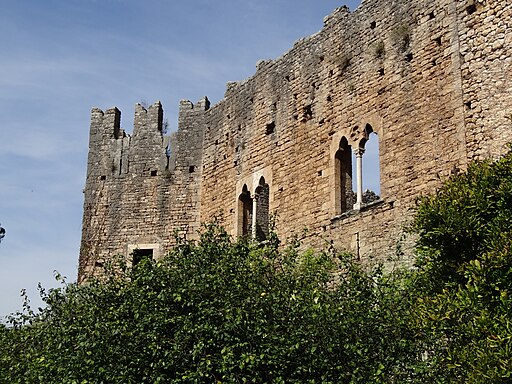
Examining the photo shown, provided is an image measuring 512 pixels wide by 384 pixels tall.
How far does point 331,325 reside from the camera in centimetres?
828

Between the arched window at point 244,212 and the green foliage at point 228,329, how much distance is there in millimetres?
6315

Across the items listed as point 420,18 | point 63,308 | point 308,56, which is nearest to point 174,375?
point 63,308

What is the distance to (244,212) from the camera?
16.6m

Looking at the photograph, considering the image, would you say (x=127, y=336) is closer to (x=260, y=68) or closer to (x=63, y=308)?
(x=63, y=308)

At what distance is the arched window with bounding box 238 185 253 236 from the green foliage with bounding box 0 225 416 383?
20.7 ft

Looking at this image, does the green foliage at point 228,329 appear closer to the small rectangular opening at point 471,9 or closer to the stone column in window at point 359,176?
the stone column in window at point 359,176

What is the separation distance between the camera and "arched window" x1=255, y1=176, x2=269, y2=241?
15953mm

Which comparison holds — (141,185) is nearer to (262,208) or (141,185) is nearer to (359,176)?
(262,208)

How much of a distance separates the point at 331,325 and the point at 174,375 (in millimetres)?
1831

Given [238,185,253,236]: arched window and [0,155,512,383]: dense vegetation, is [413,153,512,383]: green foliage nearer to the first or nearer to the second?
[0,155,512,383]: dense vegetation

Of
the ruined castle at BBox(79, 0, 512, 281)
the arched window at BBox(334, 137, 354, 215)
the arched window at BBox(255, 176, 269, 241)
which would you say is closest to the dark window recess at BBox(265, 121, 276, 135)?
the ruined castle at BBox(79, 0, 512, 281)

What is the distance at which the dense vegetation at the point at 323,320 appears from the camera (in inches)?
298

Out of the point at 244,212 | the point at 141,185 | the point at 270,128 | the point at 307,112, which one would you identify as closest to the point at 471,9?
the point at 307,112

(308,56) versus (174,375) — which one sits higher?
(308,56)
